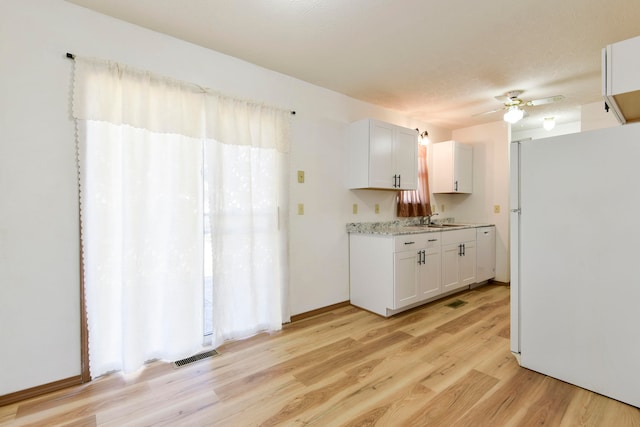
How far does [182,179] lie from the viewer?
2.36 metres

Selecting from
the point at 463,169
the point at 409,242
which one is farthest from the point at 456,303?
the point at 463,169

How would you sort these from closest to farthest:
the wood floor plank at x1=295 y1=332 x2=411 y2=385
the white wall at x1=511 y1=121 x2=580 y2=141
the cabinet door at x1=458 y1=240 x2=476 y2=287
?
the wood floor plank at x1=295 y1=332 x2=411 y2=385
the cabinet door at x1=458 y1=240 x2=476 y2=287
the white wall at x1=511 y1=121 x2=580 y2=141

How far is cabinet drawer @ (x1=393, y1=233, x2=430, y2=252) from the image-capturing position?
3.16m

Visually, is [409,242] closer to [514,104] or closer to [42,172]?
[514,104]

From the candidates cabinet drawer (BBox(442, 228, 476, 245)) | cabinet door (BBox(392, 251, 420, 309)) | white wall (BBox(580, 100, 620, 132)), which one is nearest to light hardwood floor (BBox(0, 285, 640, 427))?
cabinet door (BBox(392, 251, 420, 309))

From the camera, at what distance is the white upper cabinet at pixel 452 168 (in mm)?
4543

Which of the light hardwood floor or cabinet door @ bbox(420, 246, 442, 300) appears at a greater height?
cabinet door @ bbox(420, 246, 442, 300)

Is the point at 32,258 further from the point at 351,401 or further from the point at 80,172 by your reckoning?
the point at 351,401

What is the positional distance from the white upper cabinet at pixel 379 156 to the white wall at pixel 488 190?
1.38 meters

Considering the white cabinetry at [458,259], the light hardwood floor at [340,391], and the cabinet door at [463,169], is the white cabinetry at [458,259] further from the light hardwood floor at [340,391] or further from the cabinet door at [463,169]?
the light hardwood floor at [340,391]

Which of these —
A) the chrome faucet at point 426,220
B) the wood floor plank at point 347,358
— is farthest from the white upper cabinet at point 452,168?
the wood floor plank at point 347,358

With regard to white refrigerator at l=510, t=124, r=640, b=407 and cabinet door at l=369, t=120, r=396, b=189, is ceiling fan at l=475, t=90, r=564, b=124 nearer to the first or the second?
cabinet door at l=369, t=120, r=396, b=189

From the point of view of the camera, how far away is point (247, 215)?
269cm

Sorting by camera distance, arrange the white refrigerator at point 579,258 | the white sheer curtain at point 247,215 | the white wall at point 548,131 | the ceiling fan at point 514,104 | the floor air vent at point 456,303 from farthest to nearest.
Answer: the white wall at point 548,131, the floor air vent at point 456,303, the ceiling fan at point 514,104, the white sheer curtain at point 247,215, the white refrigerator at point 579,258
